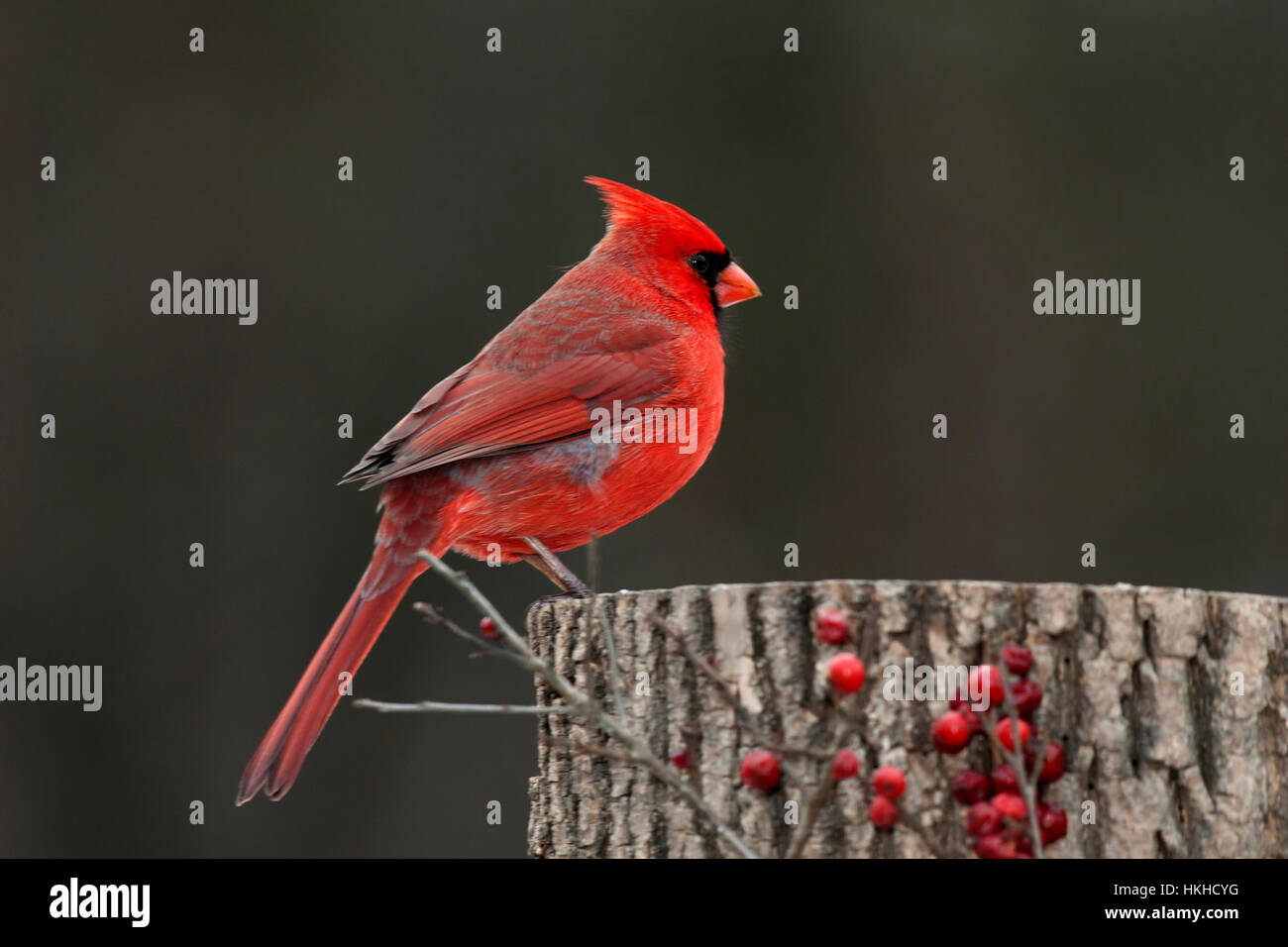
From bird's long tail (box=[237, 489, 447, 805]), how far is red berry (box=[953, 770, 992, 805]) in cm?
144

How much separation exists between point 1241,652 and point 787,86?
196 inches

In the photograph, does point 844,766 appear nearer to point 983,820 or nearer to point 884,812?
point 884,812

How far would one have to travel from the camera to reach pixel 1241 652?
2.18 metres

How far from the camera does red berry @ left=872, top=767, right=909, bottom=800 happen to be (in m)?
2.04

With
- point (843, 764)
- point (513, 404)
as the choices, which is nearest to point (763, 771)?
point (843, 764)

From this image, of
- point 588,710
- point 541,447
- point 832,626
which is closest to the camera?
point 588,710

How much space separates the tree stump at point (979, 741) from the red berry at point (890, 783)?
0.03m

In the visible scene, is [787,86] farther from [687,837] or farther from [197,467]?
[687,837]

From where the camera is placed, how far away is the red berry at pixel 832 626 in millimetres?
2127

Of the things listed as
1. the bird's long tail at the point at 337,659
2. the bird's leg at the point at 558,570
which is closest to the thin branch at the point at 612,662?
the bird's long tail at the point at 337,659

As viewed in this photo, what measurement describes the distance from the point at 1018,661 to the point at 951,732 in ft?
0.49

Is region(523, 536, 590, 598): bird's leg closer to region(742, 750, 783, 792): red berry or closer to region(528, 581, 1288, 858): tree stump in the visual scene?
region(528, 581, 1288, 858): tree stump

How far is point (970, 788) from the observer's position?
2.05 metres

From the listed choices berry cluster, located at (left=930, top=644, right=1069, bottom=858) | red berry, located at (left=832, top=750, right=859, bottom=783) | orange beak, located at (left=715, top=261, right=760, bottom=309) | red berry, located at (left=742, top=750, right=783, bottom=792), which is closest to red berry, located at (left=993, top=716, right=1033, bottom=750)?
berry cluster, located at (left=930, top=644, right=1069, bottom=858)
